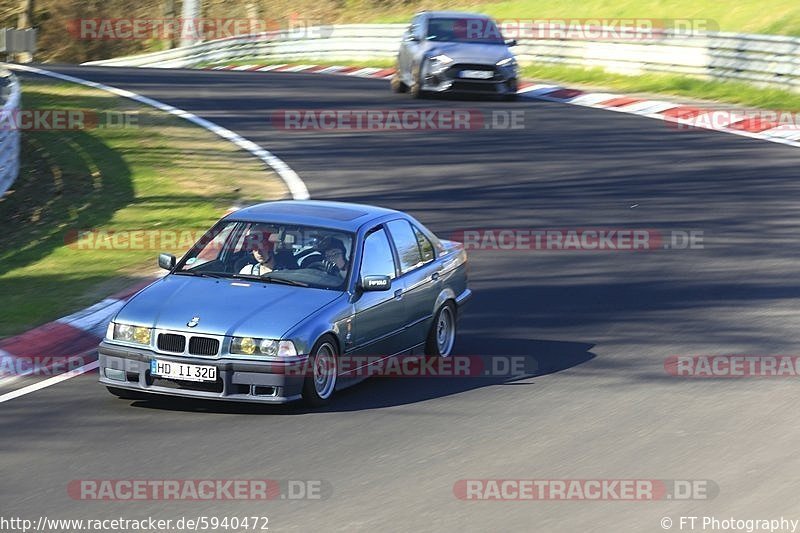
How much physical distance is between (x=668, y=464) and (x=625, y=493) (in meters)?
0.64

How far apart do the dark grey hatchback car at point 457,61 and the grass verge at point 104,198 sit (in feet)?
15.8

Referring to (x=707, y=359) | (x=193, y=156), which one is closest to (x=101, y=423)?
(x=707, y=359)

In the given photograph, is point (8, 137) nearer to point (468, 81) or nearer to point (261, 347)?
point (468, 81)

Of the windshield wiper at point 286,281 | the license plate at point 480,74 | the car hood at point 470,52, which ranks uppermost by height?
the car hood at point 470,52

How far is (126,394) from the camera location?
9.73m

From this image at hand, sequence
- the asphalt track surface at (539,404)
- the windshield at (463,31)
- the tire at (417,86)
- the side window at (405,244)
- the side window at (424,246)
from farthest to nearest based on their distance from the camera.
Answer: the windshield at (463,31)
the tire at (417,86)
the side window at (424,246)
the side window at (405,244)
the asphalt track surface at (539,404)

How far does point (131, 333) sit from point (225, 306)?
2.16 ft

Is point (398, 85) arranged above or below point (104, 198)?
above

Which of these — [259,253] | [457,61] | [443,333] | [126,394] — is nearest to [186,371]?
[126,394]

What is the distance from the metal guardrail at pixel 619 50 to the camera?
26.9 m

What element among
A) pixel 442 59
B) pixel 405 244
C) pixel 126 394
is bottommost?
pixel 126 394

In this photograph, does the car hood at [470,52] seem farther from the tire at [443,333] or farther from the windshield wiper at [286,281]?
the windshield wiper at [286,281]

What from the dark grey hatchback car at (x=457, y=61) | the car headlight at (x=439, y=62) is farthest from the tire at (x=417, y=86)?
the car headlight at (x=439, y=62)

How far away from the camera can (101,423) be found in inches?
360
